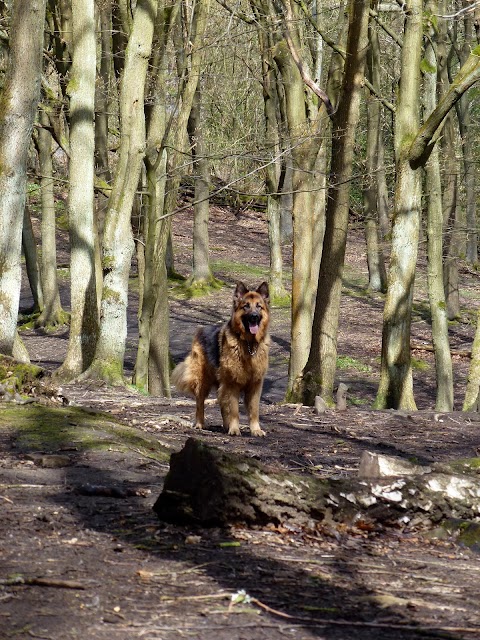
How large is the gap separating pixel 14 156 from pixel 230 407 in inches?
147

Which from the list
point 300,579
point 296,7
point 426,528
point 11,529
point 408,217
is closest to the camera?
point 300,579

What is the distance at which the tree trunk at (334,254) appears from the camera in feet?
47.0

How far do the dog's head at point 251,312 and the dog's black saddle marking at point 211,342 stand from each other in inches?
19.4

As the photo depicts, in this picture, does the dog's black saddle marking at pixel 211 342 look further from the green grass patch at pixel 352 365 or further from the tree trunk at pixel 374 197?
the tree trunk at pixel 374 197

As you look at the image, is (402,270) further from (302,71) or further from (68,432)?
(68,432)

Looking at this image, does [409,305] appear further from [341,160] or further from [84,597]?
[84,597]

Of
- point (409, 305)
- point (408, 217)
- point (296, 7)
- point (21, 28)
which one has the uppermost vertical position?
point (296, 7)

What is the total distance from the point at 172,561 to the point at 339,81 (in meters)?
14.3

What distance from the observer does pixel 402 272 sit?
550 inches

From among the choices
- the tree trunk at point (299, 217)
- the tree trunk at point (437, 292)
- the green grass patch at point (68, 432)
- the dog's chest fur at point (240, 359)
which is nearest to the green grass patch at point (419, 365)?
the tree trunk at point (437, 292)

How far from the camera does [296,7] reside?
17016 millimetres

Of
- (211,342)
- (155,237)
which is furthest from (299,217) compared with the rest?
(211,342)

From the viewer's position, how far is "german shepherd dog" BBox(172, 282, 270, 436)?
10.2 m

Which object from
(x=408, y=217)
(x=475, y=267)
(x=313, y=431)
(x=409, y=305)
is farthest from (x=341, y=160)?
(x=475, y=267)
